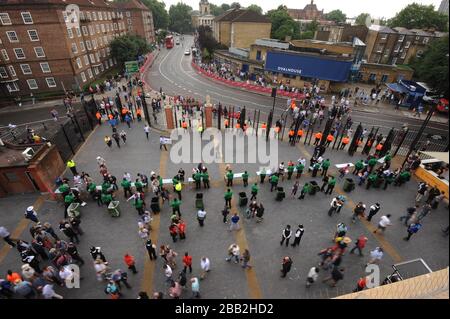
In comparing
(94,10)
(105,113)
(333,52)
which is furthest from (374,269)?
(94,10)

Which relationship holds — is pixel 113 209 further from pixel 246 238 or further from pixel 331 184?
pixel 331 184

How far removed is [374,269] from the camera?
938 cm

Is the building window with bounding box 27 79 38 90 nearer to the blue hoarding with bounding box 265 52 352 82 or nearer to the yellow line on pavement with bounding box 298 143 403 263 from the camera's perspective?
the blue hoarding with bounding box 265 52 352 82

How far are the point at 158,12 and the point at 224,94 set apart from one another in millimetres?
82980

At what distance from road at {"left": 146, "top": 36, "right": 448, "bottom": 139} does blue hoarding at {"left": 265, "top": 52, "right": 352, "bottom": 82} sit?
19.4 feet

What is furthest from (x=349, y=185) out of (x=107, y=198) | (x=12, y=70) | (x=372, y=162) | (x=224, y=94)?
(x=12, y=70)

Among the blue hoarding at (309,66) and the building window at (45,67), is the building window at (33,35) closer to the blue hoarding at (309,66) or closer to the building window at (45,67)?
the building window at (45,67)

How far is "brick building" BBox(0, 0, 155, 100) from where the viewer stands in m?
28.0

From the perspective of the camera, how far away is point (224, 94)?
1335 inches

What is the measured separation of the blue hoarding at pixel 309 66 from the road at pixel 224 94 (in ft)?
19.4

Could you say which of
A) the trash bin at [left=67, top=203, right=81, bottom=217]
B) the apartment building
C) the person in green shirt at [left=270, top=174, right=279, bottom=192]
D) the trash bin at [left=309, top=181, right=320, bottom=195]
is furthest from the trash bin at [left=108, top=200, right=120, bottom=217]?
the apartment building

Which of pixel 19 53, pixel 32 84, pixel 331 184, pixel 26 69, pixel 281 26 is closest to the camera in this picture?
pixel 331 184

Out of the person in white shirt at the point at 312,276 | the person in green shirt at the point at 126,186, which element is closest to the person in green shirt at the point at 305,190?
the person in white shirt at the point at 312,276

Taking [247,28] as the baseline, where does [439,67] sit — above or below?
above
